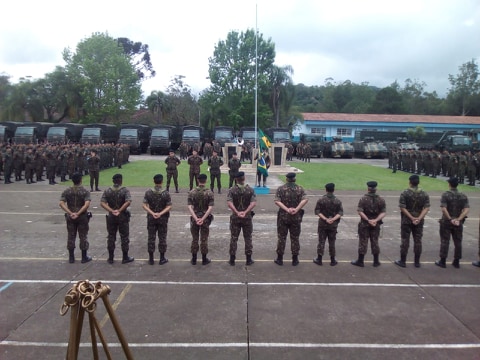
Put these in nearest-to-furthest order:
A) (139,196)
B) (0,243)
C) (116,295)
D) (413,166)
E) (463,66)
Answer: (116,295)
(0,243)
(139,196)
(413,166)
(463,66)

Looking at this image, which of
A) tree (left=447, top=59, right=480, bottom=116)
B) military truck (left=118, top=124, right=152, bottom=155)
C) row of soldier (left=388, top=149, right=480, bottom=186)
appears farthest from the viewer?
tree (left=447, top=59, right=480, bottom=116)

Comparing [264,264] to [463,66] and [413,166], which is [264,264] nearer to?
[413,166]

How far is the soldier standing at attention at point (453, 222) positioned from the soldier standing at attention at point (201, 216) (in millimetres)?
4244

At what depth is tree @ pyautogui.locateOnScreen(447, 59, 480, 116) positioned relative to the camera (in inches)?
2862

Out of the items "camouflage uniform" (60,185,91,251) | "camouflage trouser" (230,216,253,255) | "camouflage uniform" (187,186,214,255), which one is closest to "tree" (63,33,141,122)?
"camouflage uniform" (60,185,91,251)

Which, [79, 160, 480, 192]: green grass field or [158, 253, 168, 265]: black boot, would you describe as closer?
[158, 253, 168, 265]: black boot

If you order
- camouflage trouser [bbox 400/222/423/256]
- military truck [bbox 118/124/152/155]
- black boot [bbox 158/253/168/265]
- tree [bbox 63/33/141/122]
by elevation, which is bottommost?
black boot [bbox 158/253/168/265]

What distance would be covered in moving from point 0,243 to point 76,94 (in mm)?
43688

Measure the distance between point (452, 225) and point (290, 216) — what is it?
296 cm

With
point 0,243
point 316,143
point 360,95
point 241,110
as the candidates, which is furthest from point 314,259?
point 360,95

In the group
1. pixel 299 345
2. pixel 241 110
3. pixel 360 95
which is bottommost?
pixel 299 345

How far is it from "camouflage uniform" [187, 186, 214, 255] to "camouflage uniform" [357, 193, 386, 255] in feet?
9.17

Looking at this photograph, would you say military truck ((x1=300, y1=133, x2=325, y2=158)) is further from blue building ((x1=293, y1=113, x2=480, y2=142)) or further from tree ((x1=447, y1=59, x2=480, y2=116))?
tree ((x1=447, y1=59, x2=480, y2=116))

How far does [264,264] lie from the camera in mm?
7875
